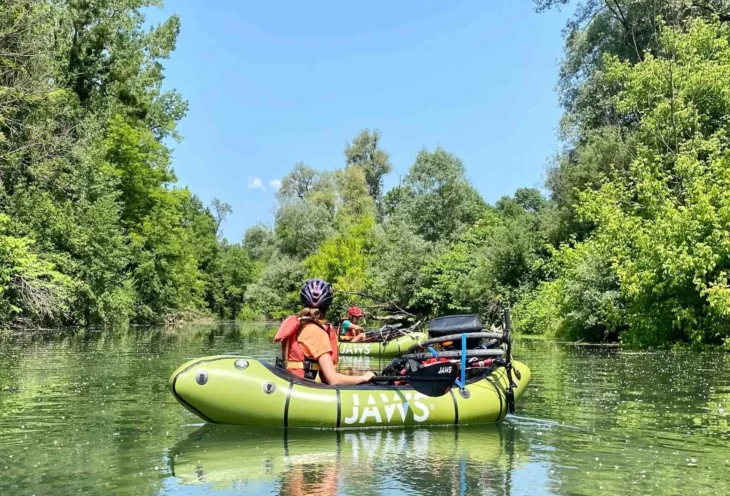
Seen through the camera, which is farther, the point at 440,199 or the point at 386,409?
the point at 440,199

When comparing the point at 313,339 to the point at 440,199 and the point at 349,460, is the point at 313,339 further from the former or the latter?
the point at 440,199

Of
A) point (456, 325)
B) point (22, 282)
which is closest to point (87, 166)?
point (22, 282)

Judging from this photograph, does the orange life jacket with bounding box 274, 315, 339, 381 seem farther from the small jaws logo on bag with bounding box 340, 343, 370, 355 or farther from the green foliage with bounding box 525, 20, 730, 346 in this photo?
the green foliage with bounding box 525, 20, 730, 346

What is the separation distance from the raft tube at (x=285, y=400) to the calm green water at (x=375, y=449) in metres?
0.14

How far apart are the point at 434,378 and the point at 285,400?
4.99 ft

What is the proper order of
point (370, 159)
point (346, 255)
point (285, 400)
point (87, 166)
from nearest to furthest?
point (285, 400), point (87, 166), point (346, 255), point (370, 159)

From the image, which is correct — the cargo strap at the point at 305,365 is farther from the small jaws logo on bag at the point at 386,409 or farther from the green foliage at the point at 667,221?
the green foliage at the point at 667,221

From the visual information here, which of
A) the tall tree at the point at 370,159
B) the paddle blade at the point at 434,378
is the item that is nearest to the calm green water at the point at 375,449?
the paddle blade at the point at 434,378

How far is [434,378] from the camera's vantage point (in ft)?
24.0

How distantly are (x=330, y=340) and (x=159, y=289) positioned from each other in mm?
32307

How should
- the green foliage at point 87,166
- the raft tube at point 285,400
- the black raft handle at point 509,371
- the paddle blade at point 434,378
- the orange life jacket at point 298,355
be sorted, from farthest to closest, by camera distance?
the green foliage at point 87,166 < the black raft handle at point 509,371 < the orange life jacket at point 298,355 < the paddle blade at point 434,378 < the raft tube at point 285,400

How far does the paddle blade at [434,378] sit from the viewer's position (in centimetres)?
728

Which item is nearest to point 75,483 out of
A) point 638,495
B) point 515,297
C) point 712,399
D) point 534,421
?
point 638,495

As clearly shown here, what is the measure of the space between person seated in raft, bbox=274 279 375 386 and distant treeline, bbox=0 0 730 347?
11.5m
